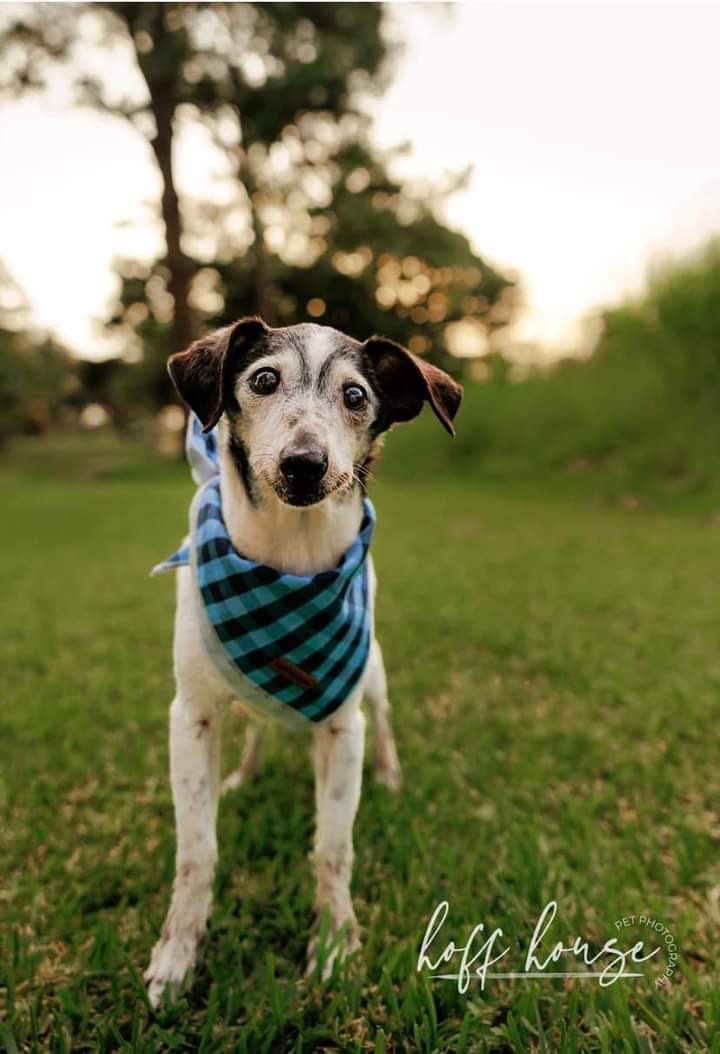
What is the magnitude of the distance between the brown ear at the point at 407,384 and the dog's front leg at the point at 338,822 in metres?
0.79

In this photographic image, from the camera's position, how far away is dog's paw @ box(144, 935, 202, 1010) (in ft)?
5.25

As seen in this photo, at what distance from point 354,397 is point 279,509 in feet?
1.08

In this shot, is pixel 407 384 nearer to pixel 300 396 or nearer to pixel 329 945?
pixel 300 396

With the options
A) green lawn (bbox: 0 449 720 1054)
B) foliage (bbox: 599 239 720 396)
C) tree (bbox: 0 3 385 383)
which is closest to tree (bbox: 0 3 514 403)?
tree (bbox: 0 3 385 383)

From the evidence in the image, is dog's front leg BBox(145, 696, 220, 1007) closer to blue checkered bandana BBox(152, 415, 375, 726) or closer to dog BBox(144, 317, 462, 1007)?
dog BBox(144, 317, 462, 1007)

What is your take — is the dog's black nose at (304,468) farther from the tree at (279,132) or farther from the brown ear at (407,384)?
the tree at (279,132)

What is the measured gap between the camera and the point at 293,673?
1720 millimetres

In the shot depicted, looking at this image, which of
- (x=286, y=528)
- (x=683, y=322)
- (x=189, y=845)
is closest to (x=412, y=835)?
(x=189, y=845)

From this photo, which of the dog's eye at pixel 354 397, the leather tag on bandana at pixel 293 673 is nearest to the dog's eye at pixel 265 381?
the dog's eye at pixel 354 397

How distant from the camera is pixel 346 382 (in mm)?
1684

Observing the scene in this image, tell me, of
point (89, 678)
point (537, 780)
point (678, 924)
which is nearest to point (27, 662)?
point (89, 678)

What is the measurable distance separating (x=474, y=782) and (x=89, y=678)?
2.11 meters

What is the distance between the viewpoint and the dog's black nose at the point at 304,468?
145cm

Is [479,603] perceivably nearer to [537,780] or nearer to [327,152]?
[537,780]
